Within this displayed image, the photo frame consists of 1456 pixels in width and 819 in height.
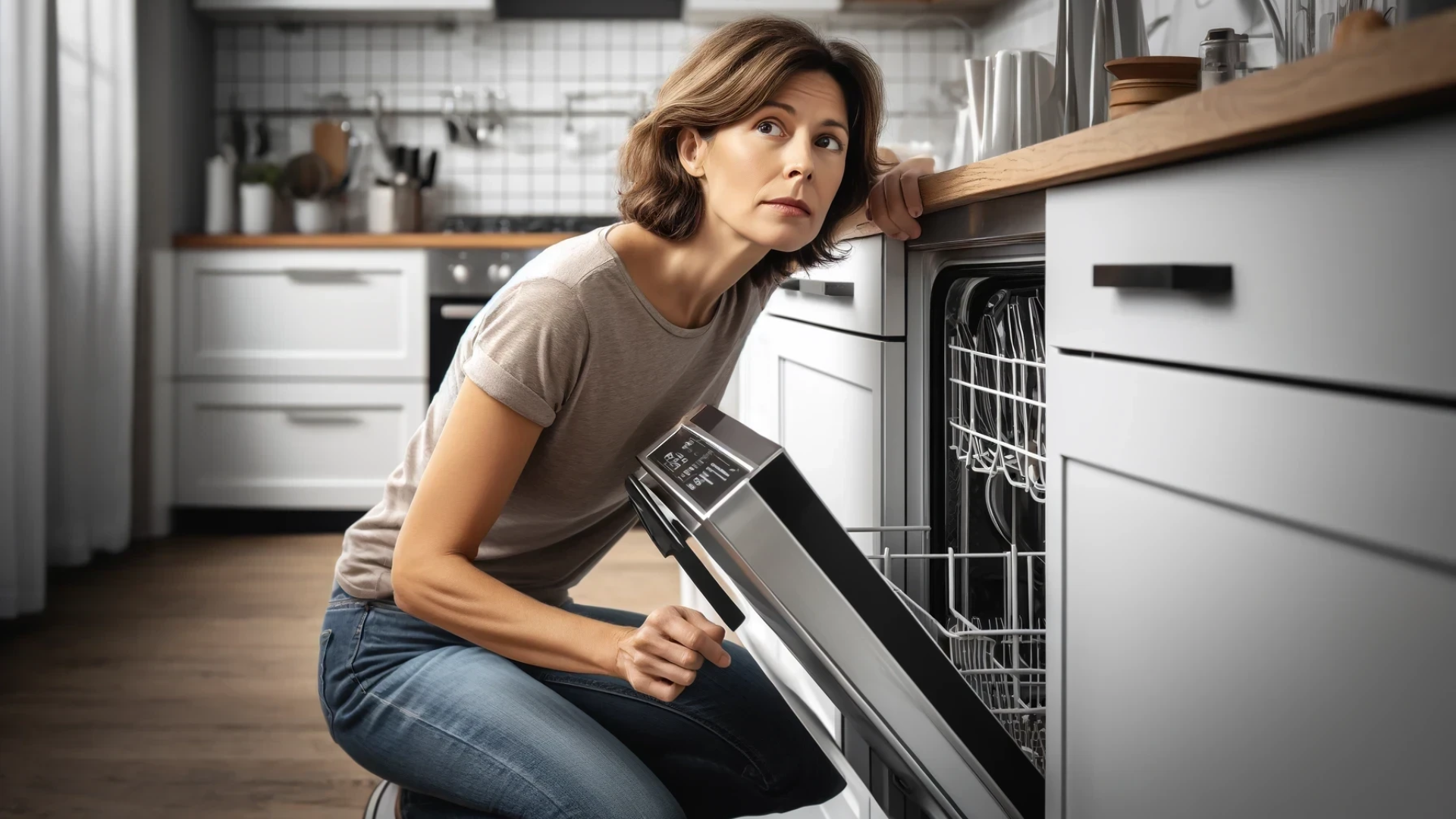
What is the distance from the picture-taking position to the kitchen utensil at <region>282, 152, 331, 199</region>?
3.57 meters

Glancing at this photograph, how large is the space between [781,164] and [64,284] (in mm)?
2474

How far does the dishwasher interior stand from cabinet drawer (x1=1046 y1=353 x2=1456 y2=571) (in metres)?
0.32

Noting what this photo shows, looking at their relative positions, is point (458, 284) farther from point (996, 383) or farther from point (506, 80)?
point (996, 383)

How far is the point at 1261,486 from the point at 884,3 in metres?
3.19

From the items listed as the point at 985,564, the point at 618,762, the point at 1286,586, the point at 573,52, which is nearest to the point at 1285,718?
the point at 1286,586

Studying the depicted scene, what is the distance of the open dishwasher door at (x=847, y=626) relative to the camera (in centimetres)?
72

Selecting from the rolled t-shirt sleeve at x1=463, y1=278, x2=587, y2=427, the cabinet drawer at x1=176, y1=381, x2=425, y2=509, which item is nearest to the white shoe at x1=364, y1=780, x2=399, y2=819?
the rolled t-shirt sleeve at x1=463, y1=278, x2=587, y2=427

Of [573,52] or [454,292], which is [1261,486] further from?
[573,52]

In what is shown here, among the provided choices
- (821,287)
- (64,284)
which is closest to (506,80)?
(64,284)

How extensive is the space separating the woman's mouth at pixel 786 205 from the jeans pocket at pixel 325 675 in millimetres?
618

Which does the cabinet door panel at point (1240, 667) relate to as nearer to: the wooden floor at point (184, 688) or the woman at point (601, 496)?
the woman at point (601, 496)

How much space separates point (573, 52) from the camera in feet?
12.5

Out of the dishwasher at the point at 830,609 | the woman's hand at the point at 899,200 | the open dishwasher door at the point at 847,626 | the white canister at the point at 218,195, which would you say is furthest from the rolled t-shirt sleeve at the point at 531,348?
the white canister at the point at 218,195

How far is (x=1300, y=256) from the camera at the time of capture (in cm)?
58
